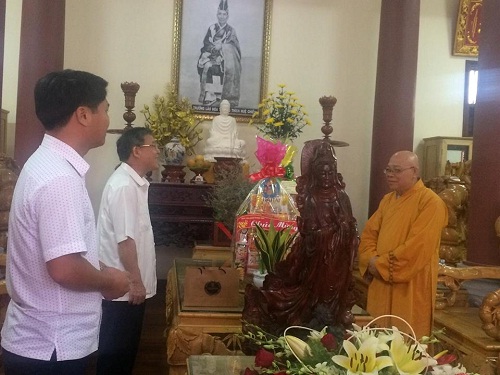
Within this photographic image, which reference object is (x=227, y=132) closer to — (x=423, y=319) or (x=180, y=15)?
(x=180, y=15)

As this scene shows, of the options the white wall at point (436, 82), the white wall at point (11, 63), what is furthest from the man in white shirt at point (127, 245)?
the white wall at point (436, 82)

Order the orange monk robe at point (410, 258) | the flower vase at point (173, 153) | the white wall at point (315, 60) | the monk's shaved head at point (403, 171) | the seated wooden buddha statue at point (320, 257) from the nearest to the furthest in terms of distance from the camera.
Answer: the seated wooden buddha statue at point (320, 257)
the orange monk robe at point (410, 258)
the monk's shaved head at point (403, 171)
the flower vase at point (173, 153)
the white wall at point (315, 60)

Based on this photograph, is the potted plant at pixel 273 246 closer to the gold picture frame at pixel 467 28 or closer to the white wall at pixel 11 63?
the white wall at pixel 11 63

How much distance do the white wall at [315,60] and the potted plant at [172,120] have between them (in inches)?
5.5

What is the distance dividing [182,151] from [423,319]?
10.9ft

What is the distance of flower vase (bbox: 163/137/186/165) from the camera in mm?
5731

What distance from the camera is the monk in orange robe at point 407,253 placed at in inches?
119

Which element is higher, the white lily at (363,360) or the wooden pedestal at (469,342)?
the white lily at (363,360)

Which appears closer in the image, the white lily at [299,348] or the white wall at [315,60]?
the white lily at [299,348]

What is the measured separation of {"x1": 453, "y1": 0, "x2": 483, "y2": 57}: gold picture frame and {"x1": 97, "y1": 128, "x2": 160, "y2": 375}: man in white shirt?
214 inches

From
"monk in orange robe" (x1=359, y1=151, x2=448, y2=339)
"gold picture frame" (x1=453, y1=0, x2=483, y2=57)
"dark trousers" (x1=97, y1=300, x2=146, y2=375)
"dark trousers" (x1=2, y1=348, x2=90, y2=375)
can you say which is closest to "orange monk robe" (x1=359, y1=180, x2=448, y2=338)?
"monk in orange robe" (x1=359, y1=151, x2=448, y2=339)

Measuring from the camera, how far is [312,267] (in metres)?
1.52

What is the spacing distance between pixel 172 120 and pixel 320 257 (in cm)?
466

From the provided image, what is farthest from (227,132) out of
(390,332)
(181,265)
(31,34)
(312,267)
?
(390,332)
